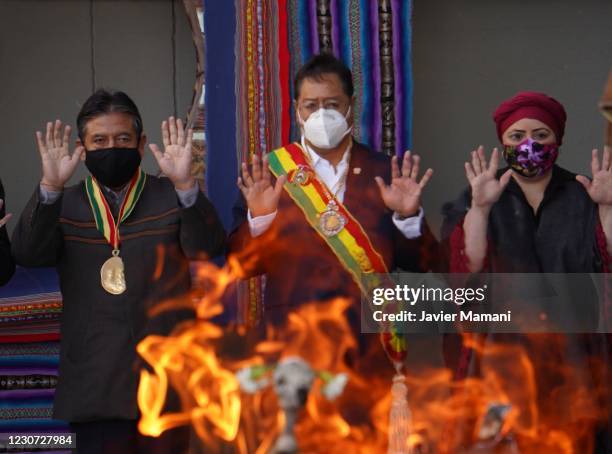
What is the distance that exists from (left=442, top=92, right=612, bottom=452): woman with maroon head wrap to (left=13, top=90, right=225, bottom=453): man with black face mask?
1.05m

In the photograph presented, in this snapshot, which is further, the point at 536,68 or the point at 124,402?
the point at 536,68

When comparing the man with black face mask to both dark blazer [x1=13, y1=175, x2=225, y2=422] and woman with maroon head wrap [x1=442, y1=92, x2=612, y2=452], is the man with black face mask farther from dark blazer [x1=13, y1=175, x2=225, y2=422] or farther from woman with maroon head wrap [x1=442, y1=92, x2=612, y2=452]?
woman with maroon head wrap [x1=442, y1=92, x2=612, y2=452]

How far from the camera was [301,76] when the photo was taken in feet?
14.9

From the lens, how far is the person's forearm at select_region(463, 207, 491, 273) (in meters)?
4.34

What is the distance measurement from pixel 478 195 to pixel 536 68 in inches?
71.8

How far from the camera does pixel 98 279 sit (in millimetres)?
4266

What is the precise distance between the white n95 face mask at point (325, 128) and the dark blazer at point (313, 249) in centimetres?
A: 15

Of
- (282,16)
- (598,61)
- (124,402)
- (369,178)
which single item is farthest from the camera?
(598,61)

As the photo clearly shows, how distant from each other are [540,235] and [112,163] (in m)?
1.76

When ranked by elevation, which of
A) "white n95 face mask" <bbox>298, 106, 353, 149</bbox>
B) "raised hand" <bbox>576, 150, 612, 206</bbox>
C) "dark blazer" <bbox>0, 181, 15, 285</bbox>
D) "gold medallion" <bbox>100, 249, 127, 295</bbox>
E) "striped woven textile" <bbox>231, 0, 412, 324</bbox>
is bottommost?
"gold medallion" <bbox>100, 249, 127, 295</bbox>

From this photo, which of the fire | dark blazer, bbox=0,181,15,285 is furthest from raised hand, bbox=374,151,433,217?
dark blazer, bbox=0,181,15,285

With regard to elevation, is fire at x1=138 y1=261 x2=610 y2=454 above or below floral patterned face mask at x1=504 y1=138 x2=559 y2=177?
below

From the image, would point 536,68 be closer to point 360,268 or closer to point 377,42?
point 377,42

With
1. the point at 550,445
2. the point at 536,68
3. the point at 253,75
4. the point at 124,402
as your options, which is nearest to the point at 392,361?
the point at 550,445
